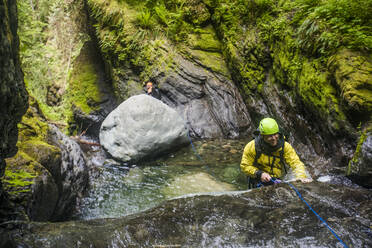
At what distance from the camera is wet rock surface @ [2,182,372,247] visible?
229 centimetres

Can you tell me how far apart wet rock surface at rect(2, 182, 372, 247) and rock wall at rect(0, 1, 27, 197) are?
2.65 feet

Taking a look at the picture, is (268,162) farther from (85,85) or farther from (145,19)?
(85,85)

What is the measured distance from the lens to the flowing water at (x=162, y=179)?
5043mm

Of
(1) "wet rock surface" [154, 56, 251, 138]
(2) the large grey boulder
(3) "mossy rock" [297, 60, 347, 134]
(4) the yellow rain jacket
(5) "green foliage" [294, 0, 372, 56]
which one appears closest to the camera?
(4) the yellow rain jacket

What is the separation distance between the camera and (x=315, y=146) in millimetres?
5543

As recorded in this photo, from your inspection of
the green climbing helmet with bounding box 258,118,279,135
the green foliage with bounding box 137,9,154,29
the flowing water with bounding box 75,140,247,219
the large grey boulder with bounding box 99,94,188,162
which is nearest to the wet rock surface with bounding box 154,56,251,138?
the flowing water with bounding box 75,140,247,219

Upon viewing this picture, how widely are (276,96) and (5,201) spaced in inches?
253

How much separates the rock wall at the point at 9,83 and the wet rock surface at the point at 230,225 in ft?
2.65

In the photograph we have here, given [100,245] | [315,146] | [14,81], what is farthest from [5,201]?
[315,146]

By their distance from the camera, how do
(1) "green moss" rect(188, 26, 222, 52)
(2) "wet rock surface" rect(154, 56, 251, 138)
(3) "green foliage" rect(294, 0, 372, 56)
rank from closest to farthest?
(3) "green foliage" rect(294, 0, 372, 56) < (2) "wet rock surface" rect(154, 56, 251, 138) < (1) "green moss" rect(188, 26, 222, 52)

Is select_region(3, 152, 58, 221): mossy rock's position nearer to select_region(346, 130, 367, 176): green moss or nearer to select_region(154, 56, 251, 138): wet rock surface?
select_region(346, 130, 367, 176): green moss

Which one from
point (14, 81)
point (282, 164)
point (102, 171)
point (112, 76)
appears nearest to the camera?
point (14, 81)

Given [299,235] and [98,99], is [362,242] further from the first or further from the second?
[98,99]

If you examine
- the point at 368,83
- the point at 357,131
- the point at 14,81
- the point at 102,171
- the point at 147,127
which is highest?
the point at 368,83
